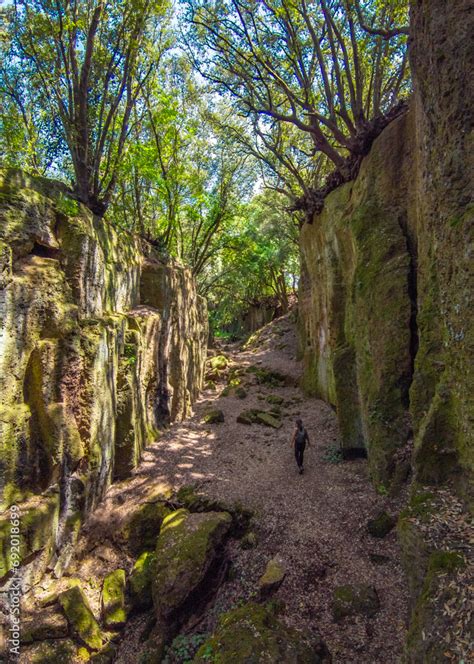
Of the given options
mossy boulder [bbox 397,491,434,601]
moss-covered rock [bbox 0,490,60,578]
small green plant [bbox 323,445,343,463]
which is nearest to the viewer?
mossy boulder [bbox 397,491,434,601]

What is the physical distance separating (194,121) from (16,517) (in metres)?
17.8

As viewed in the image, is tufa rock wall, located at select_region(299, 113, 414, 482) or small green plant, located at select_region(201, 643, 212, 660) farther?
tufa rock wall, located at select_region(299, 113, 414, 482)

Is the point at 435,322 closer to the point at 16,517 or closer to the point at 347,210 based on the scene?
the point at 347,210

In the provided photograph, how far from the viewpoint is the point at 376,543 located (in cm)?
553

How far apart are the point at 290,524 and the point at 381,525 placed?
1.64 m

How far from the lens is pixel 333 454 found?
8773 mm

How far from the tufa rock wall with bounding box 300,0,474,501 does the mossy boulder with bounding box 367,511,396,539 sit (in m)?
0.70

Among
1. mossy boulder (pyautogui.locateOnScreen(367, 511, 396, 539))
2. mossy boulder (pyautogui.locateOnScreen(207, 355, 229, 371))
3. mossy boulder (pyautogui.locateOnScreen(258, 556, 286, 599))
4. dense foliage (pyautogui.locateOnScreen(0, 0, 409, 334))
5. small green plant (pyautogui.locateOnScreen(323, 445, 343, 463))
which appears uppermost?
dense foliage (pyautogui.locateOnScreen(0, 0, 409, 334))

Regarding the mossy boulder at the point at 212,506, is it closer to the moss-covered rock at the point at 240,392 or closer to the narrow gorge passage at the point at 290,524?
the narrow gorge passage at the point at 290,524

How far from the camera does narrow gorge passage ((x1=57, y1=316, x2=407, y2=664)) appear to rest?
4539 millimetres

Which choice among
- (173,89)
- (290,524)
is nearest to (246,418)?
(290,524)

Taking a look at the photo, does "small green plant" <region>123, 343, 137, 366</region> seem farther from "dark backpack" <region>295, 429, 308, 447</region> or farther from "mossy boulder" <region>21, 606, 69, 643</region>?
"mossy boulder" <region>21, 606, 69, 643</region>

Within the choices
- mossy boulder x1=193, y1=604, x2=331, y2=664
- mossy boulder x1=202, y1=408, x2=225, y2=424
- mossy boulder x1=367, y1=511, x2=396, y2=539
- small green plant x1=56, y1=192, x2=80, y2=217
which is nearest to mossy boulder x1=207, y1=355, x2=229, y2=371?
mossy boulder x1=202, y1=408, x2=225, y2=424

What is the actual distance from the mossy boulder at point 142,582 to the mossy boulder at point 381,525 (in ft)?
12.5
